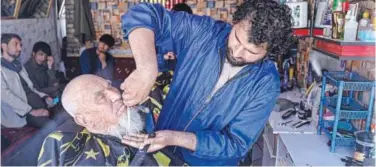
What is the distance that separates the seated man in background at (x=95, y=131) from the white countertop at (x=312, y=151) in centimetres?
60

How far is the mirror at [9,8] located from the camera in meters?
3.11

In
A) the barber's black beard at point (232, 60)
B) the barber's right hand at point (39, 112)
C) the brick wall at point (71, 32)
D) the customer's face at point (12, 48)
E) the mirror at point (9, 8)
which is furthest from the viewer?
the brick wall at point (71, 32)

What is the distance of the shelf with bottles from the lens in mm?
1473

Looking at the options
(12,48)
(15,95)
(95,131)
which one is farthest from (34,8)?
(95,131)

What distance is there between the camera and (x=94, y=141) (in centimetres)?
126

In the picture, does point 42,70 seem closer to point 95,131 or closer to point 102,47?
point 102,47

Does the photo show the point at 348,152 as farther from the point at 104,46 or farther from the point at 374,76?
the point at 104,46

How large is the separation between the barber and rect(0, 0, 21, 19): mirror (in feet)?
8.58

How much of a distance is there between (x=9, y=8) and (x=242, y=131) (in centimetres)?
303

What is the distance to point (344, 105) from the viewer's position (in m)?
1.66

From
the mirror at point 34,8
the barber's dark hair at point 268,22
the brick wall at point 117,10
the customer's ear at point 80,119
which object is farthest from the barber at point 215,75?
the brick wall at point 117,10

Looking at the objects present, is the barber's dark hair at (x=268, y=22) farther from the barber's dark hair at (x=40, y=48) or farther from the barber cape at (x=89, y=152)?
the barber's dark hair at (x=40, y=48)

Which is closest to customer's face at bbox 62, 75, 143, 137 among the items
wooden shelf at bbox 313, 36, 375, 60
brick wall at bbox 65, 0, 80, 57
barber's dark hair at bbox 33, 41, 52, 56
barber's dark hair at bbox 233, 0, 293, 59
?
barber's dark hair at bbox 233, 0, 293, 59

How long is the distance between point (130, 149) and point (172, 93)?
27cm
